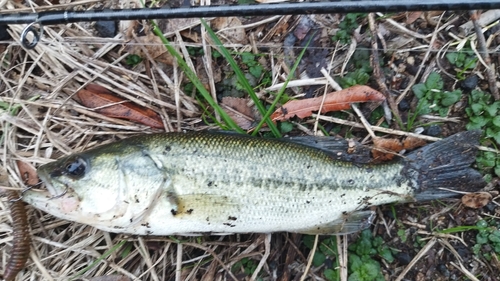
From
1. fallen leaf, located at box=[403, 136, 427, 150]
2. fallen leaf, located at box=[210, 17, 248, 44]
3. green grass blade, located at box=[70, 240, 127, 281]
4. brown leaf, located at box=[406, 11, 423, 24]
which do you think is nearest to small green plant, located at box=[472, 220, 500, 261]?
fallen leaf, located at box=[403, 136, 427, 150]

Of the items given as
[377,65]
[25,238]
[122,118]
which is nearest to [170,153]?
[122,118]

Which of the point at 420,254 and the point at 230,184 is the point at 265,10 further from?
the point at 420,254

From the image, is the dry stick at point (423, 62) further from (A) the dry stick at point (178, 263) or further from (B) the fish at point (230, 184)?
(A) the dry stick at point (178, 263)

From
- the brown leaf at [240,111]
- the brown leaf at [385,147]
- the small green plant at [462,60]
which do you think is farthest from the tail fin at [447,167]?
the brown leaf at [240,111]

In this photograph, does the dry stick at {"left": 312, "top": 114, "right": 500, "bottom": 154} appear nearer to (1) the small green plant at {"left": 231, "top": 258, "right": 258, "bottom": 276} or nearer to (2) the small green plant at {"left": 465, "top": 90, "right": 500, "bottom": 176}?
(2) the small green plant at {"left": 465, "top": 90, "right": 500, "bottom": 176}

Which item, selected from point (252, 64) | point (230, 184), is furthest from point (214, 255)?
point (252, 64)
